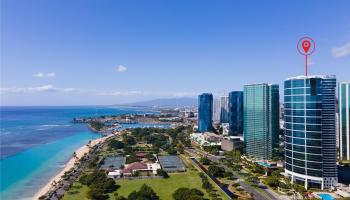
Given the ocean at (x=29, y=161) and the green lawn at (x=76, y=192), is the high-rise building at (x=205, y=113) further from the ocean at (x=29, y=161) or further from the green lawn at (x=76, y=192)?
the green lawn at (x=76, y=192)

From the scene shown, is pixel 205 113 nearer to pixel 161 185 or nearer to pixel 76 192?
pixel 161 185

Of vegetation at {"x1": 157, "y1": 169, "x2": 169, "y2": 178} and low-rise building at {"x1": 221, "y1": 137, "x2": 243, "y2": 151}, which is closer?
vegetation at {"x1": 157, "y1": 169, "x2": 169, "y2": 178}

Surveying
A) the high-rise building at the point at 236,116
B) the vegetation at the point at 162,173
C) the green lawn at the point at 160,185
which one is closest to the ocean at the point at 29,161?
the green lawn at the point at 160,185

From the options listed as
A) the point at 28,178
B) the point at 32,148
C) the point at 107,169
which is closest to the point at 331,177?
the point at 107,169

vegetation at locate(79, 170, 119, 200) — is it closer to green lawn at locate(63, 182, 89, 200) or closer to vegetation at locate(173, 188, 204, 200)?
green lawn at locate(63, 182, 89, 200)

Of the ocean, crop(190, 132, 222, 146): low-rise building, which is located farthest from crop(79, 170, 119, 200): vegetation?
crop(190, 132, 222, 146): low-rise building

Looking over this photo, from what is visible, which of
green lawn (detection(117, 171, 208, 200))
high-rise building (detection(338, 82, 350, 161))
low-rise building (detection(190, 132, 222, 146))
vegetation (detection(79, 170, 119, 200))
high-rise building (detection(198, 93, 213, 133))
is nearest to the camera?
vegetation (detection(79, 170, 119, 200))
